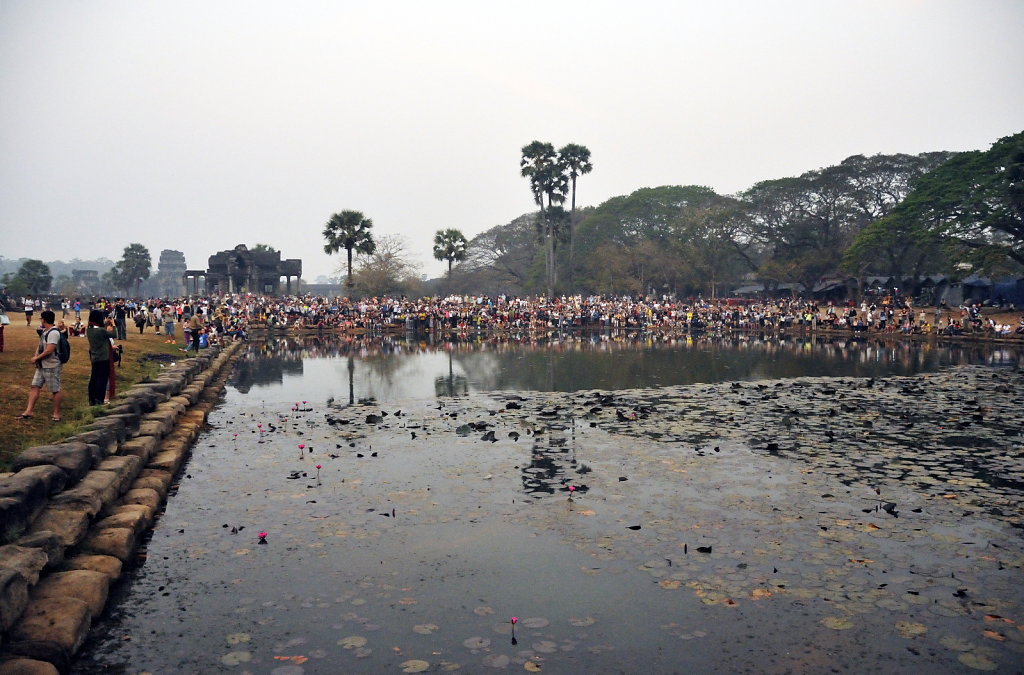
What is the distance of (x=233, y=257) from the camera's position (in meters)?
63.2

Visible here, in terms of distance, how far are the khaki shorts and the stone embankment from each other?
0.78 metres

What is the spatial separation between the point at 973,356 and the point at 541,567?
2657 cm

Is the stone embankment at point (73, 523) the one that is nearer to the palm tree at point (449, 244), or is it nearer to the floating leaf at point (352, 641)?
the floating leaf at point (352, 641)

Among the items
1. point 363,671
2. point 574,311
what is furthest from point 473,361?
point 574,311

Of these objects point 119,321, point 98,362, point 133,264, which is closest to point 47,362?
point 98,362

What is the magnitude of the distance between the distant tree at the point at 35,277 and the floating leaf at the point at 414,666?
65.9 metres

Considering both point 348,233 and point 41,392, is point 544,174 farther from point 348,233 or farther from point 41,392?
point 41,392

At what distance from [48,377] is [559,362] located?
52.0ft

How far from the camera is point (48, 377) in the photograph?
968cm

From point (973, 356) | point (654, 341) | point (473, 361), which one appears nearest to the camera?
point (473, 361)

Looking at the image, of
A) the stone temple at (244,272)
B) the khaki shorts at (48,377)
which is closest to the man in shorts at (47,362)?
the khaki shorts at (48,377)

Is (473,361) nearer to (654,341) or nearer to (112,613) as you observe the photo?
(654,341)

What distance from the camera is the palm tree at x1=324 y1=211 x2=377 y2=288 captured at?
167ft

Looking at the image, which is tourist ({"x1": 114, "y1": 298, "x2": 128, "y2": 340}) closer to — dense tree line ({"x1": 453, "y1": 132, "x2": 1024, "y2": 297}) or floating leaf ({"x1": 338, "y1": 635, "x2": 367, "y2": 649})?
floating leaf ({"x1": 338, "y1": 635, "x2": 367, "y2": 649})
